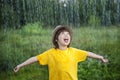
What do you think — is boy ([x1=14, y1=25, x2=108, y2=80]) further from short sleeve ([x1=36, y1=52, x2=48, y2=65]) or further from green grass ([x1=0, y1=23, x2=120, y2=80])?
green grass ([x1=0, y1=23, x2=120, y2=80])

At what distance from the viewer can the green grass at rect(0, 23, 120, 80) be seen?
3814 millimetres

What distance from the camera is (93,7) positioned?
12.8 feet

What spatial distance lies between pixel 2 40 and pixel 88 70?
872mm

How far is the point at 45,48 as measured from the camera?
149 inches

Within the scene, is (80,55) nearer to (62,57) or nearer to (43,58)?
(62,57)

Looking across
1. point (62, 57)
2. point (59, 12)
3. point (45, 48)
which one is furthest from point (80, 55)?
point (59, 12)

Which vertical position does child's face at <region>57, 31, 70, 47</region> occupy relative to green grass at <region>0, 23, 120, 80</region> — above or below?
above

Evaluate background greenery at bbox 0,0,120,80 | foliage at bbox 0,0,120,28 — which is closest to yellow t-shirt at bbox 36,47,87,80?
background greenery at bbox 0,0,120,80

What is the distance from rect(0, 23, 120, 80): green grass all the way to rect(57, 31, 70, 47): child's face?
0.52m

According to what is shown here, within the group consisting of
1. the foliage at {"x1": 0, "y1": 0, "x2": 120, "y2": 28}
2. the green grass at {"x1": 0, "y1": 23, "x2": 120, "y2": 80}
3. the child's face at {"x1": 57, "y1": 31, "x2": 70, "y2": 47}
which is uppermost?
the foliage at {"x1": 0, "y1": 0, "x2": 120, "y2": 28}

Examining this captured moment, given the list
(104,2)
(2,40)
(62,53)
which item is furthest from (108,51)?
(2,40)

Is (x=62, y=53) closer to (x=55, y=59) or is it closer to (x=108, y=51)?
(x=55, y=59)

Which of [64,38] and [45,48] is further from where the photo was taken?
[45,48]

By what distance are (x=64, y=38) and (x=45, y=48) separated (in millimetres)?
566
